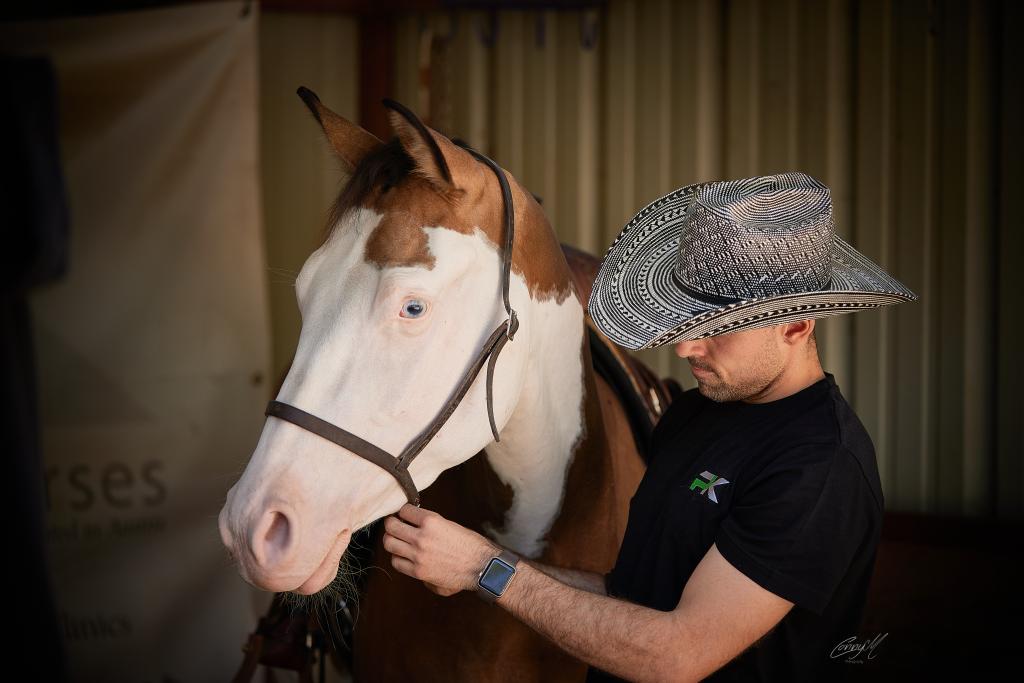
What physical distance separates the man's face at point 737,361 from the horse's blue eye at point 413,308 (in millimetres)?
427

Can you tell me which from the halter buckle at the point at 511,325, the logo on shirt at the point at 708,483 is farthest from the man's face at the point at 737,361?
the halter buckle at the point at 511,325

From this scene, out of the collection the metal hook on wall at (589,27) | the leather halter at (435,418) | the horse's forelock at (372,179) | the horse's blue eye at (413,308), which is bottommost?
the leather halter at (435,418)

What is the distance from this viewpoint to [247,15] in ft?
10.2

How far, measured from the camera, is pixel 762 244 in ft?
4.02

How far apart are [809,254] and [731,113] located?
10.1 ft

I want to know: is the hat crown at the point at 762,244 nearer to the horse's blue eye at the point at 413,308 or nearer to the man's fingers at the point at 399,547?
the horse's blue eye at the point at 413,308

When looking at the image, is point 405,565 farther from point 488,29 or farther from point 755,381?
point 488,29

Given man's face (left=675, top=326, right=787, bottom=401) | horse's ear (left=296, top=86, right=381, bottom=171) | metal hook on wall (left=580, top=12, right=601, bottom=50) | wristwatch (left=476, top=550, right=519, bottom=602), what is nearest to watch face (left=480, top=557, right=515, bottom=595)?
wristwatch (left=476, top=550, right=519, bottom=602)

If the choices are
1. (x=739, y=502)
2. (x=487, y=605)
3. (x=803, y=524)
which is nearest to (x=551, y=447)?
(x=487, y=605)

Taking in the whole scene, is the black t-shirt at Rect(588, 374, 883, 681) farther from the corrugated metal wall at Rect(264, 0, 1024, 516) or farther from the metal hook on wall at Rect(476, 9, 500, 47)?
the metal hook on wall at Rect(476, 9, 500, 47)

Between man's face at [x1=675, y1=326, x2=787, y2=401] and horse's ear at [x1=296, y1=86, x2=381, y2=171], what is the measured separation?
0.71 meters

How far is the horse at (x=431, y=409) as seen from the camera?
1185 mm

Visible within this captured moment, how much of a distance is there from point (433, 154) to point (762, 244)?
0.56 m

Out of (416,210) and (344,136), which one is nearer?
(416,210)
